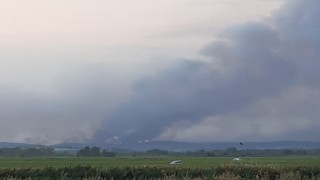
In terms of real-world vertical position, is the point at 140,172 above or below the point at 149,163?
below

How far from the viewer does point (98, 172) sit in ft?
133

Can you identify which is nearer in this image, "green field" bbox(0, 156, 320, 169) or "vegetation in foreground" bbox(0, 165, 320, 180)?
"vegetation in foreground" bbox(0, 165, 320, 180)

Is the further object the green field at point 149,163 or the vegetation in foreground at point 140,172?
the green field at point 149,163

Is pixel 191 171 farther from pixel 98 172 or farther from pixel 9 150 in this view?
pixel 9 150

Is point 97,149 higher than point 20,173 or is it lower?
higher

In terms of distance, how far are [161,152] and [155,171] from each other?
157748 millimetres

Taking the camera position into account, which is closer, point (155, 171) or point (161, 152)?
point (155, 171)

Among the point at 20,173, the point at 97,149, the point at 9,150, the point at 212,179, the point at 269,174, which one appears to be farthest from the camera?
the point at 9,150

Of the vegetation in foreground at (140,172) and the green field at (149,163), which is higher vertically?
the green field at (149,163)

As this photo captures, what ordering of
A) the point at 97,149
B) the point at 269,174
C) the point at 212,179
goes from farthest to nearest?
the point at 97,149 → the point at 269,174 → the point at 212,179

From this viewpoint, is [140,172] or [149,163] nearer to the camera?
[140,172]

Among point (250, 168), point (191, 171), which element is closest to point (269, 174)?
point (250, 168)

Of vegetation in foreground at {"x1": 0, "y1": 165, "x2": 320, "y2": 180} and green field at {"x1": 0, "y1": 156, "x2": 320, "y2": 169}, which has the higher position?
green field at {"x1": 0, "y1": 156, "x2": 320, "y2": 169}

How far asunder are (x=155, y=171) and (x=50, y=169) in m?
6.24
